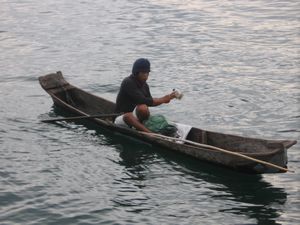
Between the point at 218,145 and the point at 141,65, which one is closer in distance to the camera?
the point at 218,145

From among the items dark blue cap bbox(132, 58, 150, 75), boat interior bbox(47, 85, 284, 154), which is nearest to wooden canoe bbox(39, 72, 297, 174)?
boat interior bbox(47, 85, 284, 154)

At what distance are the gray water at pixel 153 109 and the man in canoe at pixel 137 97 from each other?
556 millimetres

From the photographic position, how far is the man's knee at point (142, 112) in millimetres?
12266

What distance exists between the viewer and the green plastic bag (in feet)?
39.7

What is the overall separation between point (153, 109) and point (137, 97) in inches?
128

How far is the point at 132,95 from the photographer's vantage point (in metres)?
12.3

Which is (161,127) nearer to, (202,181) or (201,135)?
(201,135)

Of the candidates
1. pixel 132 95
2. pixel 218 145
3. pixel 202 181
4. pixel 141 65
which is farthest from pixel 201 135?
pixel 141 65

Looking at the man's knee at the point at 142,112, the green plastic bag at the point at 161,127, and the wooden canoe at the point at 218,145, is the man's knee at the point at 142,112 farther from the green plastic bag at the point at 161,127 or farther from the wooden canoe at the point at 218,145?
the wooden canoe at the point at 218,145

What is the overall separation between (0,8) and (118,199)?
76.7 ft

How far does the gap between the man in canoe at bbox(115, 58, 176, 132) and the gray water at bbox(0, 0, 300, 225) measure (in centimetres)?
56

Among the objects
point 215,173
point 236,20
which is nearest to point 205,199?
point 215,173

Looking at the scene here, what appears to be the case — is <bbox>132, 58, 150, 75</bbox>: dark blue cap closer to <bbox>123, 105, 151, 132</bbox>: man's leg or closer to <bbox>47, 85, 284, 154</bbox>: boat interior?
<bbox>123, 105, 151, 132</bbox>: man's leg

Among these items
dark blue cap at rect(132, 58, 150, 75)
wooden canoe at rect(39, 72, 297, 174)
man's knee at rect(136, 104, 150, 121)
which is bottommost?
wooden canoe at rect(39, 72, 297, 174)
